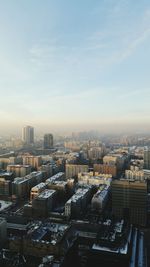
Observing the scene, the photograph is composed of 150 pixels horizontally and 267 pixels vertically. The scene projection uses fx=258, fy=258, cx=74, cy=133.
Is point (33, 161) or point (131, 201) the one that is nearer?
point (131, 201)

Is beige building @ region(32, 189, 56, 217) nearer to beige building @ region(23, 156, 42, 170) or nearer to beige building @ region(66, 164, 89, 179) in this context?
beige building @ region(66, 164, 89, 179)

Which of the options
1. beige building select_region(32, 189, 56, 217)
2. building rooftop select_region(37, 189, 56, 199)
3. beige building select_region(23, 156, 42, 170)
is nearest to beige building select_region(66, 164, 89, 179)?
beige building select_region(23, 156, 42, 170)

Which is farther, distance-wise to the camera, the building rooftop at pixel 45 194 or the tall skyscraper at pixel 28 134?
the tall skyscraper at pixel 28 134

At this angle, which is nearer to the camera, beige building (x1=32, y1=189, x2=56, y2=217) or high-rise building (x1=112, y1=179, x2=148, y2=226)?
high-rise building (x1=112, y1=179, x2=148, y2=226)

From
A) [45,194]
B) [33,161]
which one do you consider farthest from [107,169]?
[45,194]

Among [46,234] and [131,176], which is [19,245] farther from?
[131,176]

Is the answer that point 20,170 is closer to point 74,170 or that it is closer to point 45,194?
point 74,170

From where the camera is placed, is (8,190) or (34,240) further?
(8,190)

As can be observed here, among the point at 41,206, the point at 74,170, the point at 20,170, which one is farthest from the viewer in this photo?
the point at 74,170

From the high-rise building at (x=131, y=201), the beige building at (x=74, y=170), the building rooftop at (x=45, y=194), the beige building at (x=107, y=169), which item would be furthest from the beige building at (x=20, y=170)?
the high-rise building at (x=131, y=201)

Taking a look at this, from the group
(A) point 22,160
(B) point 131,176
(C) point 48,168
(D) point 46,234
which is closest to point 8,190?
(C) point 48,168

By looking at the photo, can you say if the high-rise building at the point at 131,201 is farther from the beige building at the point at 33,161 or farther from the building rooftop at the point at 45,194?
the beige building at the point at 33,161
